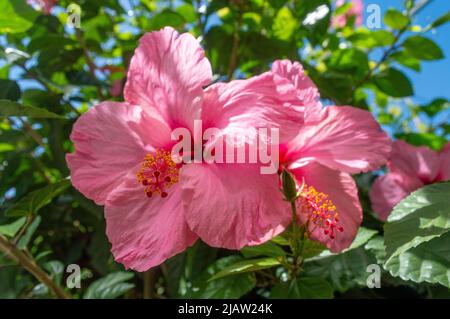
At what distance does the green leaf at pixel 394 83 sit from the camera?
1.53m

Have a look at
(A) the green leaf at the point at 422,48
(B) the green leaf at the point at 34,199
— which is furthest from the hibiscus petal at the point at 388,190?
(B) the green leaf at the point at 34,199

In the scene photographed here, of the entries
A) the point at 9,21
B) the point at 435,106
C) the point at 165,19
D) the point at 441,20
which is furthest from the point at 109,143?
the point at 435,106

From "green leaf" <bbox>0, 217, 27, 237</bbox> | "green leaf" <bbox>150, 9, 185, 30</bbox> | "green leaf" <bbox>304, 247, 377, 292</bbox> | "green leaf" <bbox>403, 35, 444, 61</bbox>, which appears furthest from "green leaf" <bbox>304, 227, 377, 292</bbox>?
"green leaf" <bbox>150, 9, 185, 30</bbox>

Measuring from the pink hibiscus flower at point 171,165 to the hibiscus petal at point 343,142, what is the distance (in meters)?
0.13

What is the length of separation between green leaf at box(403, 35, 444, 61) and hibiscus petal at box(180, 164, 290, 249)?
974 millimetres

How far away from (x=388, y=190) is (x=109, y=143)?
0.87m

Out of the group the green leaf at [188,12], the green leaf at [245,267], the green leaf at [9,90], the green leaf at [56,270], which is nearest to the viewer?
the green leaf at [245,267]

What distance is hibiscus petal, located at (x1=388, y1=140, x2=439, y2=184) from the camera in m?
1.43

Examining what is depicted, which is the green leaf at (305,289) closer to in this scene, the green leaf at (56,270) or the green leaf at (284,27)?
the green leaf at (56,270)

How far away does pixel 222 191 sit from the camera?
730mm

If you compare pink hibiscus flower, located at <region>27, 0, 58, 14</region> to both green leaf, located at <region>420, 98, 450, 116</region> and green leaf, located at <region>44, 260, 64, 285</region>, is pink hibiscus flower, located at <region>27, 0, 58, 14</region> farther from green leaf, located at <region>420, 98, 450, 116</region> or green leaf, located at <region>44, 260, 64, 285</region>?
green leaf, located at <region>420, 98, 450, 116</region>

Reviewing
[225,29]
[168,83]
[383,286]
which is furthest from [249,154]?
[225,29]

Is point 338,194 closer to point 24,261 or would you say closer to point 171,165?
point 171,165

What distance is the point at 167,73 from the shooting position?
80 cm
